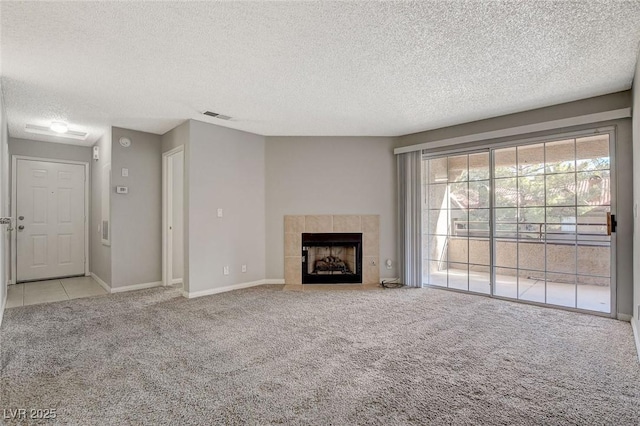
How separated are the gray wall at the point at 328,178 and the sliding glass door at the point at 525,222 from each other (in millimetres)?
649

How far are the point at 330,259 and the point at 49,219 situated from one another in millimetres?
4901

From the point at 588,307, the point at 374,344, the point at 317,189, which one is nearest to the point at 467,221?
the point at 588,307

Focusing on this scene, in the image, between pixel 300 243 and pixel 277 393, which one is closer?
pixel 277 393

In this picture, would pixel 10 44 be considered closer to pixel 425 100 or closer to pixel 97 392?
pixel 97 392

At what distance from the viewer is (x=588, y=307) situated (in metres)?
3.67

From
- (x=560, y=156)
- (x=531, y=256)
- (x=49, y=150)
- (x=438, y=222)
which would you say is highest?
(x=49, y=150)

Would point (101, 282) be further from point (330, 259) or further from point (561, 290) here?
point (561, 290)

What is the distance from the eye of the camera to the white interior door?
531 centimetres

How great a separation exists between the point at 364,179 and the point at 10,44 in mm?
4262

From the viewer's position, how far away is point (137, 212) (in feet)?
16.0

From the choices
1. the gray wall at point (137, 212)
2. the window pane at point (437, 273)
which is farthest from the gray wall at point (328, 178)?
the gray wall at point (137, 212)

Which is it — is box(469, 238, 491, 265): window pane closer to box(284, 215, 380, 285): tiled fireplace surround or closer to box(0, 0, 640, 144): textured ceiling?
box(284, 215, 380, 285): tiled fireplace surround

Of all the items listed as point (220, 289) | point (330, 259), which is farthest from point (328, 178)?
point (220, 289)

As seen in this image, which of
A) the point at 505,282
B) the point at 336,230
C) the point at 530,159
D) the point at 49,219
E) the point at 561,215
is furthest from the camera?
the point at 49,219
